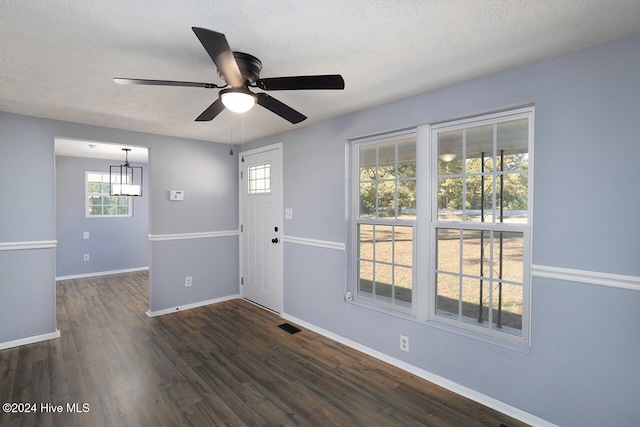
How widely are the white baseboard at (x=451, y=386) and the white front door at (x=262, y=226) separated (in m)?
1.15

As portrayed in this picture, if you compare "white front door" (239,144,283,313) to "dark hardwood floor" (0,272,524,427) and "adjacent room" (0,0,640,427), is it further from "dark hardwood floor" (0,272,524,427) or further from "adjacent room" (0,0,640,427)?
"dark hardwood floor" (0,272,524,427)

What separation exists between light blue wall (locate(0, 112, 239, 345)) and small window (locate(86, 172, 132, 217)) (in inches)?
121

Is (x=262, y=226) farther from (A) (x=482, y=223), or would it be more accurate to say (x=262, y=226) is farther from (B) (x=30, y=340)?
(A) (x=482, y=223)

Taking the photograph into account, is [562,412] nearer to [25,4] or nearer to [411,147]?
[411,147]

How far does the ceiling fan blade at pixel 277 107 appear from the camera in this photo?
1.96m

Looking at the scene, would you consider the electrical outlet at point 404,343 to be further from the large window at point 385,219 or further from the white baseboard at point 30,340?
the white baseboard at point 30,340

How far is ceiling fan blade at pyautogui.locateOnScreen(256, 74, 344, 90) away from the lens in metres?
1.65

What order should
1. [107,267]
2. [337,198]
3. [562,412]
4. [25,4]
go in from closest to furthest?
[25,4] < [562,412] < [337,198] < [107,267]

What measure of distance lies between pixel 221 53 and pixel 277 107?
66 centimetres

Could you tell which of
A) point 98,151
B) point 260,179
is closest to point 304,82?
point 260,179

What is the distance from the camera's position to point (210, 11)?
1.50 m

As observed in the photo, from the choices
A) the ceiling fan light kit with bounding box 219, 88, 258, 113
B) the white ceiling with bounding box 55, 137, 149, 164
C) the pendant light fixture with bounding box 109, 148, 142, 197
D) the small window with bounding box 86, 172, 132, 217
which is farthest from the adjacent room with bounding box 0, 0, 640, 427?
the pendant light fixture with bounding box 109, 148, 142, 197

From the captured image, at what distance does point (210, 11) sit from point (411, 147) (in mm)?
1887

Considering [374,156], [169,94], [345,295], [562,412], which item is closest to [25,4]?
[169,94]
